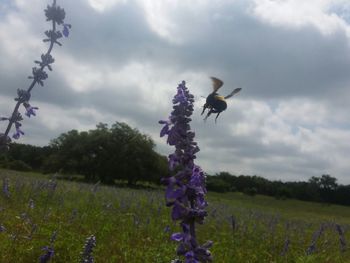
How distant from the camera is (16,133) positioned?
407 centimetres

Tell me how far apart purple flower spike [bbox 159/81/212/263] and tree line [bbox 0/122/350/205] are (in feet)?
195

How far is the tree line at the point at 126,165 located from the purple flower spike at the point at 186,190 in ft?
195

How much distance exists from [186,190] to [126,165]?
213 feet

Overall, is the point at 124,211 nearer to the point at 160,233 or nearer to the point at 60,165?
the point at 160,233

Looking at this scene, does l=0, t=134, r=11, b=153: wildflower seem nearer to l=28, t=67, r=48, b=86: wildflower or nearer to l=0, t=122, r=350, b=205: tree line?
l=28, t=67, r=48, b=86: wildflower

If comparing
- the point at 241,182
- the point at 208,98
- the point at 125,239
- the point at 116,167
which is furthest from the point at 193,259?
the point at 241,182

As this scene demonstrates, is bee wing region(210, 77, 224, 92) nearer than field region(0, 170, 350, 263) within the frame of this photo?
Yes

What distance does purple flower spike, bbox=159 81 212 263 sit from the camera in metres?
2.32

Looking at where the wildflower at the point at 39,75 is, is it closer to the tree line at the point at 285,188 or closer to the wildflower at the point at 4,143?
the wildflower at the point at 4,143

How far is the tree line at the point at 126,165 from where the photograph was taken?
6731 cm

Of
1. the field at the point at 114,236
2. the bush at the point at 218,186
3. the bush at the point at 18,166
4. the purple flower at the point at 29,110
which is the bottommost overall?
the field at the point at 114,236

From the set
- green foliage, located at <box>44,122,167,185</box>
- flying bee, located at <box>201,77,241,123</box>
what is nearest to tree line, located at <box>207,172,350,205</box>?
green foliage, located at <box>44,122,167,185</box>

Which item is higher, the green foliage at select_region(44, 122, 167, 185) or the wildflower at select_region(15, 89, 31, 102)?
the green foliage at select_region(44, 122, 167, 185)

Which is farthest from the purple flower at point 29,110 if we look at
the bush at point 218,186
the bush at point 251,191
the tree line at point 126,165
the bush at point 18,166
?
the bush at point 251,191
